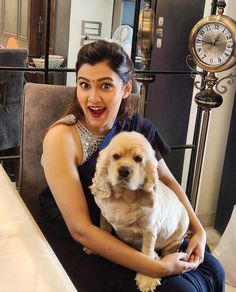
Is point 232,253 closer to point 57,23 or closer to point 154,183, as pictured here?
point 154,183

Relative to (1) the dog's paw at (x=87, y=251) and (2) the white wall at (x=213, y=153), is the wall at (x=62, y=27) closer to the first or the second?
(2) the white wall at (x=213, y=153)

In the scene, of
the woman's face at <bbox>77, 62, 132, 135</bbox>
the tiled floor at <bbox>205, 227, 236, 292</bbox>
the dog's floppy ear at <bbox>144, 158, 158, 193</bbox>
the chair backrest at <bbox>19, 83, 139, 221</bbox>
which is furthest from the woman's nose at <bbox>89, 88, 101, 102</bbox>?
the tiled floor at <bbox>205, 227, 236, 292</bbox>

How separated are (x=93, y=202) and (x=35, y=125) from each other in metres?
0.34

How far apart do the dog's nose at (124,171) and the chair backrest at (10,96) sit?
138 cm

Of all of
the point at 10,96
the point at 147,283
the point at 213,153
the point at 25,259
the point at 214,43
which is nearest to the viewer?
the point at 25,259

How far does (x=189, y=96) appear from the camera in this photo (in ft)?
9.59

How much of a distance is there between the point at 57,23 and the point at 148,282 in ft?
13.1

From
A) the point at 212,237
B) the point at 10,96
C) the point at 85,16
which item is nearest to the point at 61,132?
the point at 10,96

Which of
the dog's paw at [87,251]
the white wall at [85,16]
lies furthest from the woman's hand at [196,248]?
the white wall at [85,16]

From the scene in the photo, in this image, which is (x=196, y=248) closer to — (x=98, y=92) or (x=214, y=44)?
(x=98, y=92)

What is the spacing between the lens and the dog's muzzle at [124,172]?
925 mm

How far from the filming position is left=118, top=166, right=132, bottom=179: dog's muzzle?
0.92 meters

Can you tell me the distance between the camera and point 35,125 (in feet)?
4.37

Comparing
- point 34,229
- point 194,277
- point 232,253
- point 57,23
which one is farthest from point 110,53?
point 57,23
